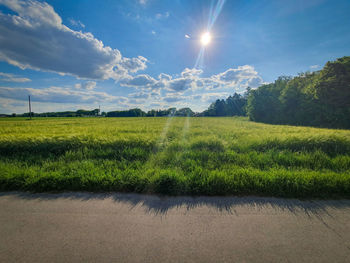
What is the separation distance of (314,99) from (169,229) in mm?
33781

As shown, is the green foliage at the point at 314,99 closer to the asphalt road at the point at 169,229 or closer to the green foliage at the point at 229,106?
the asphalt road at the point at 169,229

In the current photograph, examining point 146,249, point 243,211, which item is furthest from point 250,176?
point 146,249

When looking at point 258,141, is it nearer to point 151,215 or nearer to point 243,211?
point 243,211

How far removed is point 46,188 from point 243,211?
435 centimetres

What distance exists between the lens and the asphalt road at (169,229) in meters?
1.70

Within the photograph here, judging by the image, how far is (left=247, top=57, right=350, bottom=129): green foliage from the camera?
1930 cm

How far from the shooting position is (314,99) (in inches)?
923

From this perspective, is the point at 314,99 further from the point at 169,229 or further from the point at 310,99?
the point at 169,229

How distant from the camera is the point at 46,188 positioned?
10.1 ft

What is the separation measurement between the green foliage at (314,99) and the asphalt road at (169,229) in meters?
27.6

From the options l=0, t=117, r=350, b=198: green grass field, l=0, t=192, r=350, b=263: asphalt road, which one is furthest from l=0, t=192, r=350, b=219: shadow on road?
l=0, t=117, r=350, b=198: green grass field

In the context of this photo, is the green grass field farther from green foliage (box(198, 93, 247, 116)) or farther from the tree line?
green foliage (box(198, 93, 247, 116))

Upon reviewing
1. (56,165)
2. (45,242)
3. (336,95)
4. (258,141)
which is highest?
(336,95)

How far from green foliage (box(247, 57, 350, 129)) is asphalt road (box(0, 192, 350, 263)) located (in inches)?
1088
